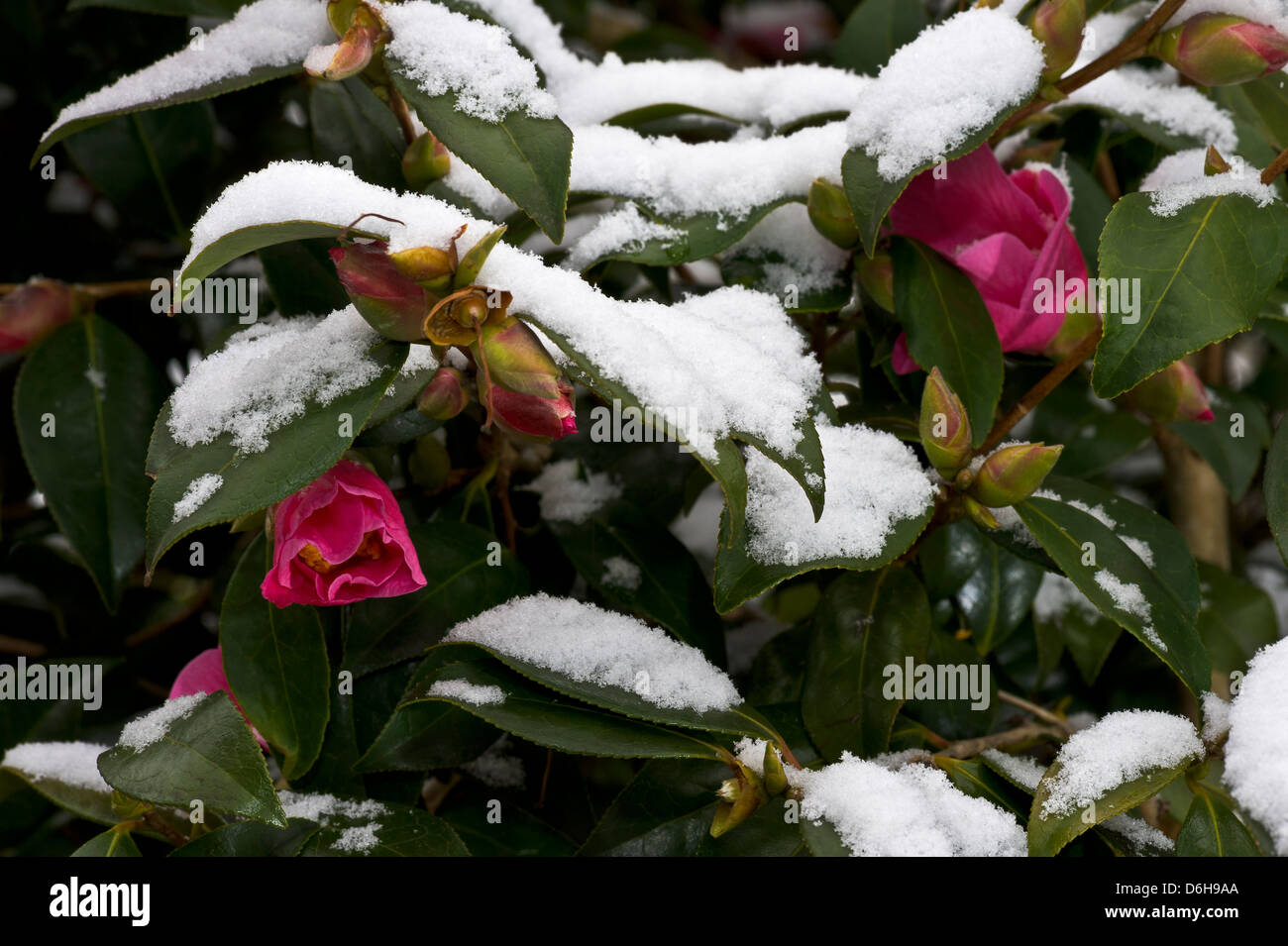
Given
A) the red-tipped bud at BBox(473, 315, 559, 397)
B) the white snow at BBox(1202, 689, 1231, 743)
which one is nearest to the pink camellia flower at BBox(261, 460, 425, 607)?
the red-tipped bud at BBox(473, 315, 559, 397)

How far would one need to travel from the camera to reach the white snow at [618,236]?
707mm

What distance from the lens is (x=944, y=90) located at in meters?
0.67

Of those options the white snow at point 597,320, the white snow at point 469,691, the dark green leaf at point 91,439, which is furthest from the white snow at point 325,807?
the white snow at point 597,320

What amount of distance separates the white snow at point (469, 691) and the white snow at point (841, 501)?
0.16 metres

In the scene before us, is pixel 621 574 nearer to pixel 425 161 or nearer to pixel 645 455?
pixel 645 455

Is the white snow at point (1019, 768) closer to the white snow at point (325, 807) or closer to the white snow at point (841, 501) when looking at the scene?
the white snow at point (841, 501)

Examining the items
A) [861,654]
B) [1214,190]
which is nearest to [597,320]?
[861,654]

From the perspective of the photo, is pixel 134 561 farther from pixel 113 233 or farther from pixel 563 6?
pixel 563 6

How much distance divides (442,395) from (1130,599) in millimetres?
399

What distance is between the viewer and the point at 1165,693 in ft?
3.10

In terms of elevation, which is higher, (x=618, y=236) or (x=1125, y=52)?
(x=1125, y=52)
